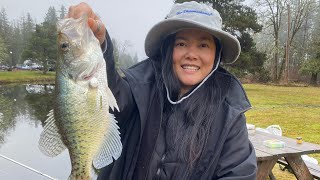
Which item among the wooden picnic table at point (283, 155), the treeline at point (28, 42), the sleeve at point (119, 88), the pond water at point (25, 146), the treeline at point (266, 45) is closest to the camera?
the sleeve at point (119, 88)

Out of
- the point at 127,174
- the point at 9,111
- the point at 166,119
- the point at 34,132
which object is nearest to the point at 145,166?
the point at 127,174

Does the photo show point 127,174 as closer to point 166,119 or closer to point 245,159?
point 166,119

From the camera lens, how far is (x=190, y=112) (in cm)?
239


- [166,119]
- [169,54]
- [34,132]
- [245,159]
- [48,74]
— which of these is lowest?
[48,74]

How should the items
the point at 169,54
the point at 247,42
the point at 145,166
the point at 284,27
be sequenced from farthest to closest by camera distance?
1. the point at 284,27
2. the point at 247,42
3. the point at 169,54
4. the point at 145,166

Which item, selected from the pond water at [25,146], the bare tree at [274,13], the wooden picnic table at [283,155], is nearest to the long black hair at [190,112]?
the pond water at [25,146]

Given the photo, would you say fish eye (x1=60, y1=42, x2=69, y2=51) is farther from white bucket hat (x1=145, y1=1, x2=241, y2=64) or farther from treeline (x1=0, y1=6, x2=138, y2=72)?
treeline (x1=0, y1=6, x2=138, y2=72)

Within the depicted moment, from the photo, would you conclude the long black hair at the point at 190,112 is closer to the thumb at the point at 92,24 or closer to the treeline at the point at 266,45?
the thumb at the point at 92,24

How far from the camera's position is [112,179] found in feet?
Result: 7.47

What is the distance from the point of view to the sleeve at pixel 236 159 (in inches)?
87.9

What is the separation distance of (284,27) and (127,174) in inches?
2055

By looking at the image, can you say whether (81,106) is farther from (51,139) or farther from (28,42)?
(28,42)

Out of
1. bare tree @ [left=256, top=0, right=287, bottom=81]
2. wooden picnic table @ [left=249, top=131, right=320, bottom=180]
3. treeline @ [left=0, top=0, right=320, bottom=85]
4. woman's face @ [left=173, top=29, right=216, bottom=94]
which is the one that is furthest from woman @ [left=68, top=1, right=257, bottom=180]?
bare tree @ [left=256, top=0, right=287, bottom=81]

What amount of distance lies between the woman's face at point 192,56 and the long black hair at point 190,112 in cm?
5
